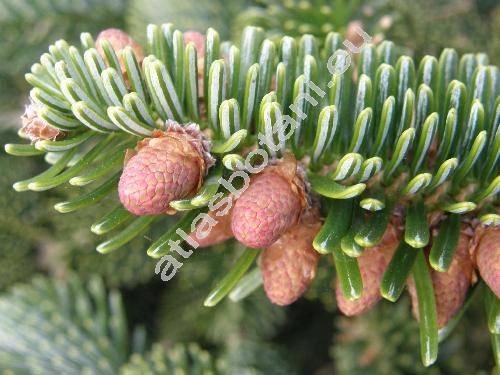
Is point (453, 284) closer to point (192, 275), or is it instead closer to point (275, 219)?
point (275, 219)

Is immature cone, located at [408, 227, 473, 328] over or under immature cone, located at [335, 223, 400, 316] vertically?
under

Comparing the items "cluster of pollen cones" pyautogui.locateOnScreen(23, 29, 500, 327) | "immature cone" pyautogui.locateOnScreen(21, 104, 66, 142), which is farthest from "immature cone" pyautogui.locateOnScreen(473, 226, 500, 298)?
"immature cone" pyautogui.locateOnScreen(21, 104, 66, 142)

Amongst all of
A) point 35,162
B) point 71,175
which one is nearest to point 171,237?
A: point 71,175

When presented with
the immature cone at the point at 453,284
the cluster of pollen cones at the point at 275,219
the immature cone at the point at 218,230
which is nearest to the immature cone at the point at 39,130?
the cluster of pollen cones at the point at 275,219

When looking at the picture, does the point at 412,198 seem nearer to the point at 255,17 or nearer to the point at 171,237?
the point at 171,237

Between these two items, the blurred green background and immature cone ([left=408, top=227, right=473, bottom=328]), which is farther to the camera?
the blurred green background

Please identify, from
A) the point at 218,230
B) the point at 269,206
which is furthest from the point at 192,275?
the point at 269,206

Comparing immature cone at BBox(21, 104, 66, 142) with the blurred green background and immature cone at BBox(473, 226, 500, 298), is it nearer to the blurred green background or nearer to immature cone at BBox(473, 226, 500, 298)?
the blurred green background

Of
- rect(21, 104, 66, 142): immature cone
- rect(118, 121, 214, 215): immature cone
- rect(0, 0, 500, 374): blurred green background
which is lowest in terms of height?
rect(0, 0, 500, 374): blurred green background
